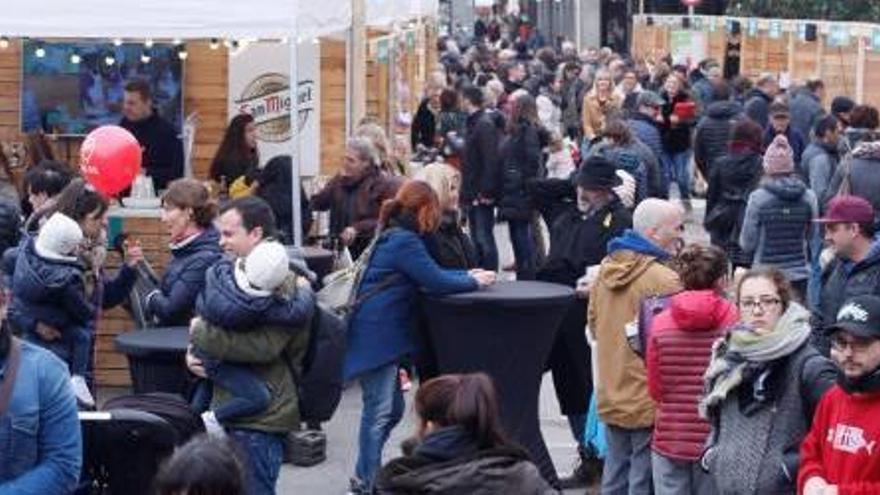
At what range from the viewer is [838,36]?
29.0 m

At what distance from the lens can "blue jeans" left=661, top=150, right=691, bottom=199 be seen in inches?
953

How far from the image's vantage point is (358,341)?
10.1m

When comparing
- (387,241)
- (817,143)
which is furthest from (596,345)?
(817,143)

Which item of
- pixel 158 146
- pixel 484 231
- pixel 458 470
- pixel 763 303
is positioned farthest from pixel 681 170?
pixel 458 470

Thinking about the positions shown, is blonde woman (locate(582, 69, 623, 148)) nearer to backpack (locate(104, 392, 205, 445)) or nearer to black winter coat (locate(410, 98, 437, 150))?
black winter coat (locate(410, 98, 437, 150))

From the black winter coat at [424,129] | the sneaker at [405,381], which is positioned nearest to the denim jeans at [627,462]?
the sneaker at [405,381]

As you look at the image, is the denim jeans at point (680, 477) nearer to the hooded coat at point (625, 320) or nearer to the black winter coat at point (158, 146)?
the hooded coat at point (625, 320)

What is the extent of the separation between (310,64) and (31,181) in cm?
485

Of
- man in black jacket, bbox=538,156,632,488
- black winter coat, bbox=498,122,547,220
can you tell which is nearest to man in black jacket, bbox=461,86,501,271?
black winter coat, bbox=498,122,547,220

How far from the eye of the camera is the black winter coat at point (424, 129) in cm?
2231

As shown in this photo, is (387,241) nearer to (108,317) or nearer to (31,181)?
(31,181)

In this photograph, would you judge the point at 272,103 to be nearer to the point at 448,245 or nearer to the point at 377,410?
the point at 448,245

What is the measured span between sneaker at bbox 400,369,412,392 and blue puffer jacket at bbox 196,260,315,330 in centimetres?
206

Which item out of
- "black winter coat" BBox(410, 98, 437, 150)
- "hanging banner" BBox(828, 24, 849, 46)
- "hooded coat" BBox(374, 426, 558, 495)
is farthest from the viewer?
"hanging banner" BBox(828, 24, 849, 46)
